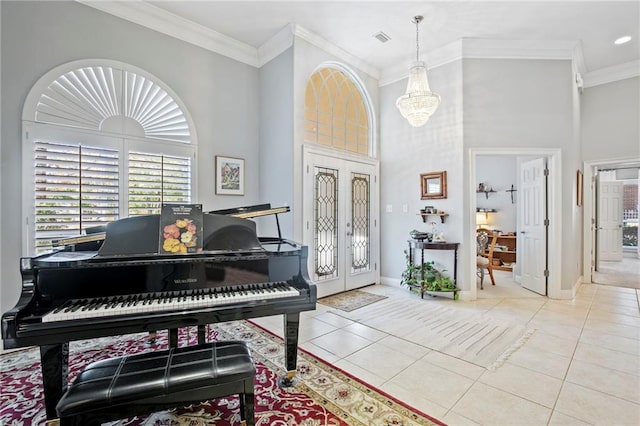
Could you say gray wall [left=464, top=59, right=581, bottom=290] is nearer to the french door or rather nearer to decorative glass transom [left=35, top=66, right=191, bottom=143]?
the french door

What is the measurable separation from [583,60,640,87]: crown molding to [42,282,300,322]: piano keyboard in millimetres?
6376

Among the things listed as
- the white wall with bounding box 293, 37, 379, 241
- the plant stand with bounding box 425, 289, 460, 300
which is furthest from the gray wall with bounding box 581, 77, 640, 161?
the white wall with bounding box 293, 37, 379, 241

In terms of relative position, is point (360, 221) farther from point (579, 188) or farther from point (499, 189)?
point (499, 189)

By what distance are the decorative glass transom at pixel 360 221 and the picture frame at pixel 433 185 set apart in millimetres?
903

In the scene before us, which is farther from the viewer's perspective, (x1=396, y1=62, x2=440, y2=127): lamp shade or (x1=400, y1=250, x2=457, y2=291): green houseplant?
(x1=400, y1=250, x2=457, y2=291): green houseplant

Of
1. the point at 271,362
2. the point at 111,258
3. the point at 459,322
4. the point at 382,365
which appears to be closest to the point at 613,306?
the point at 459,322

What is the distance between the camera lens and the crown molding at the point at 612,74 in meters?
4.75

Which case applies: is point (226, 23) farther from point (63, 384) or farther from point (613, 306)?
point (613, 306)

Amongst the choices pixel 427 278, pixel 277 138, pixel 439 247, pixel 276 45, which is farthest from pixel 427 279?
pixel 276 45

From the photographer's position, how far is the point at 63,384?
1.59 meters

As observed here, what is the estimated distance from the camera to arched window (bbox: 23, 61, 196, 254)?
2.84m

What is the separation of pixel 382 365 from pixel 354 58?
4.34 m

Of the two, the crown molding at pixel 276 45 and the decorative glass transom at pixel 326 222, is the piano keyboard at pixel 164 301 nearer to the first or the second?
the decorative glass transom at pixel 326 222

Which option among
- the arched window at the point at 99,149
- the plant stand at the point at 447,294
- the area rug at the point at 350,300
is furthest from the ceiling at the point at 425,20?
the area rug at the point at 350,300
